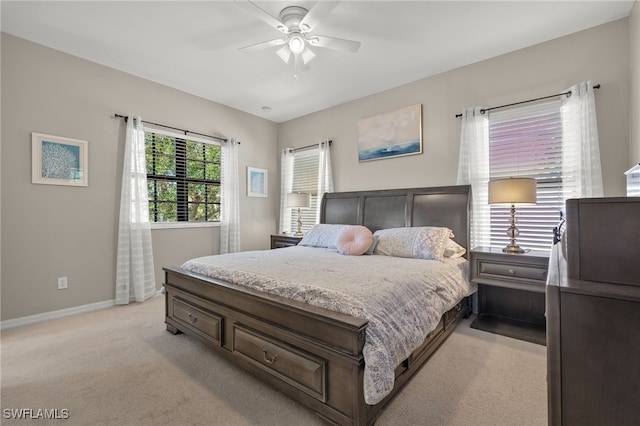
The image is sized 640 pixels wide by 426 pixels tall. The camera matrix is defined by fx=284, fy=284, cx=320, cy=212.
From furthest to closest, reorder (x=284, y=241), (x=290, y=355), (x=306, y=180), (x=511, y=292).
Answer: (x=306, y=180)
(x=284, y=241)
(x=511, y=292)
(x=290, y=355)

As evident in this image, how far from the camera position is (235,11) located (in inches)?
97.5

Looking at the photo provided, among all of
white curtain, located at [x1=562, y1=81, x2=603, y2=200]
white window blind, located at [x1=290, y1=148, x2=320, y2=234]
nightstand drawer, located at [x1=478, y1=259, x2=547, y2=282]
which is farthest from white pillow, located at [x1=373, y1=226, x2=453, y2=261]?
white window blind, located at [x1=290, y1=148, x2=320, y2=234]

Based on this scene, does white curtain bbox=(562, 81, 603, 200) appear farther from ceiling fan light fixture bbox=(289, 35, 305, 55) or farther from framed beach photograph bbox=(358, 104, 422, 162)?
ceiling fan light fixture bbox=(289, 35, 305, 55)

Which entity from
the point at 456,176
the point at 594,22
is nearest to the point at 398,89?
the point at 456,176

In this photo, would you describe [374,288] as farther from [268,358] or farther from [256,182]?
[256,182]

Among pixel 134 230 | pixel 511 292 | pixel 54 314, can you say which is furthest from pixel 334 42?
pixel 54 314

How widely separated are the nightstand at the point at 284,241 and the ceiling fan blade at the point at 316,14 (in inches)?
108

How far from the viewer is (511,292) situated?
2.96m

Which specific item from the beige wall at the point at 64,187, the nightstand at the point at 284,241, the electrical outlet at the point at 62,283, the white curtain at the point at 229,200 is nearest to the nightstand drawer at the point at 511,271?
the nightstand at the point at 284,241

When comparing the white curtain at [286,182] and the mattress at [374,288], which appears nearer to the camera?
the mattress at [374,288]

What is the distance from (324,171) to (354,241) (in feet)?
6.14

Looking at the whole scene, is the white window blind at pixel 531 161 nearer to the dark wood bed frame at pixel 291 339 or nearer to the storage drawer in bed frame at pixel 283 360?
the dark wood bed frame at pixel 291 339

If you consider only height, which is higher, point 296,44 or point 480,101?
point 296,44

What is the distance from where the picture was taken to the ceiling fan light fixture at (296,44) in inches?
98.2
